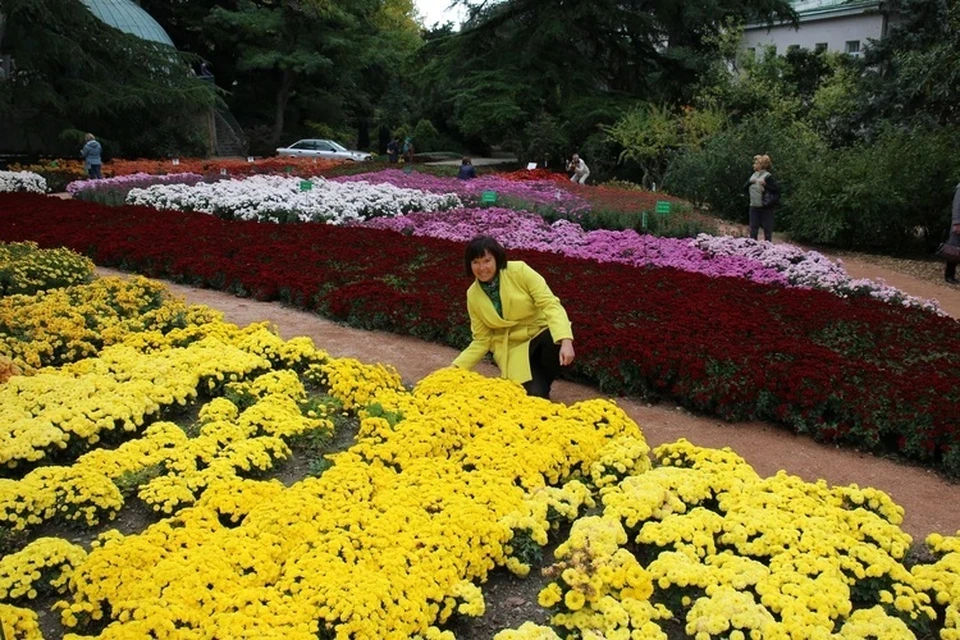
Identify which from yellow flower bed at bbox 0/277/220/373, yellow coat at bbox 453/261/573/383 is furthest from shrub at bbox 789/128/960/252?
yellow flower bed at bbox 0/277/220/373

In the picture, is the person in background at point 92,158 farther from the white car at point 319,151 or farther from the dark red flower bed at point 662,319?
the white car at point 319,151

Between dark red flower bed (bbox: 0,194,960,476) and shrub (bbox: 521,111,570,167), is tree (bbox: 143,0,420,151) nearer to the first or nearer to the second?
shrub (bbox: 521,111,570,167)

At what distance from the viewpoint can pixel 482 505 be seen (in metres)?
3.89

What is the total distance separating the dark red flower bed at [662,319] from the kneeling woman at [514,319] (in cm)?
79

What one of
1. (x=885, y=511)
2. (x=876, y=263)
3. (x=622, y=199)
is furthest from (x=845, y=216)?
(x=885, y=511)

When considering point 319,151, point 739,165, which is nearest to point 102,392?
point 739,165

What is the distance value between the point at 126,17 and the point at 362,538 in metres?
35.7

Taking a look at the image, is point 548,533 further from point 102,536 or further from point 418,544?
point 102,536

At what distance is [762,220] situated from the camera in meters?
13.1

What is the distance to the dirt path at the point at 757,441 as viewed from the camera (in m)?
4.62

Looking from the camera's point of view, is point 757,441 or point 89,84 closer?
point 757,441

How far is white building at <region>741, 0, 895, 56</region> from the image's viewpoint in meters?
32.2

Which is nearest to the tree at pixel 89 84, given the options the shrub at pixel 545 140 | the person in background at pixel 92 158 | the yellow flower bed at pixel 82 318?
the person in background at pixel 92 158

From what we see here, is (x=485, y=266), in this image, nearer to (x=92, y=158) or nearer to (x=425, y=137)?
(x=92, y=158)
